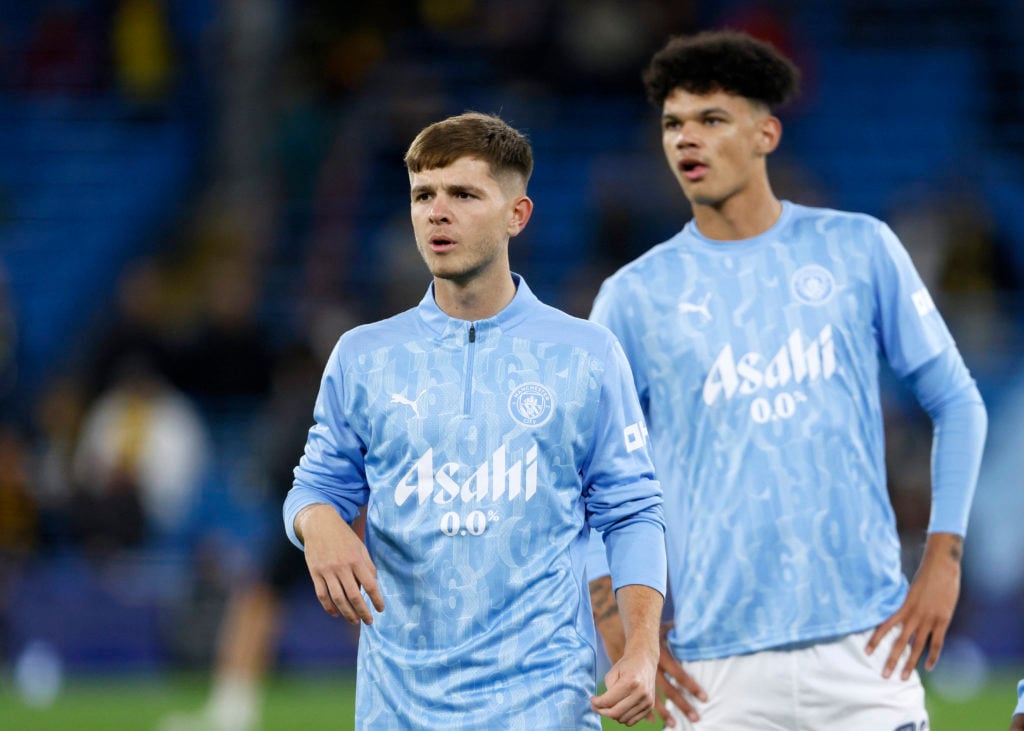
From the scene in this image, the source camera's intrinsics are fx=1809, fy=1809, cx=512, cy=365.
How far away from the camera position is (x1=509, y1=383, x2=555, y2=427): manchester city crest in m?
4.35

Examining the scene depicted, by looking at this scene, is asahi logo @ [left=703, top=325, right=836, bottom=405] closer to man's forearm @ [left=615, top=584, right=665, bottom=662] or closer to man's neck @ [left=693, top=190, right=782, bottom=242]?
man's neck @ [left=693, top=190, right=782, bottom=242]

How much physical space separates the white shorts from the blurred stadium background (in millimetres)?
5982

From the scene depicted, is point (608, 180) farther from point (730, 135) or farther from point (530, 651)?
point (530, 651)

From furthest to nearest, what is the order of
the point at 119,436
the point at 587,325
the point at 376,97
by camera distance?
the point at 376,97, the point at 119,436, the point at 587,325

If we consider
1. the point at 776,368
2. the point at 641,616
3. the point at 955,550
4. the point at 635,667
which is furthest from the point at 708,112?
the point at 635,667

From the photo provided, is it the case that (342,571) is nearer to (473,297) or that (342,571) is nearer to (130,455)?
(473,297)

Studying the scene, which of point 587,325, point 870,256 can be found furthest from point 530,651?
point 870,256

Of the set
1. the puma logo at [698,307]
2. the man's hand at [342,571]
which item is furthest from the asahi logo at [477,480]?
the puma logo at [698,307]

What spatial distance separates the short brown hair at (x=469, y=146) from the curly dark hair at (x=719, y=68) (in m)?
1.10

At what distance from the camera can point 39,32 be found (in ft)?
62.6

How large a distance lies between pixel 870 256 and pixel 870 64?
13.6m

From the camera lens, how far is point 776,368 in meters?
5.18

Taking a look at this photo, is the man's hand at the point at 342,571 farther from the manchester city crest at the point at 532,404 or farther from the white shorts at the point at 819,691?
the white shorts at the point at 819,691

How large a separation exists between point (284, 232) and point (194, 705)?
21.6 feet
